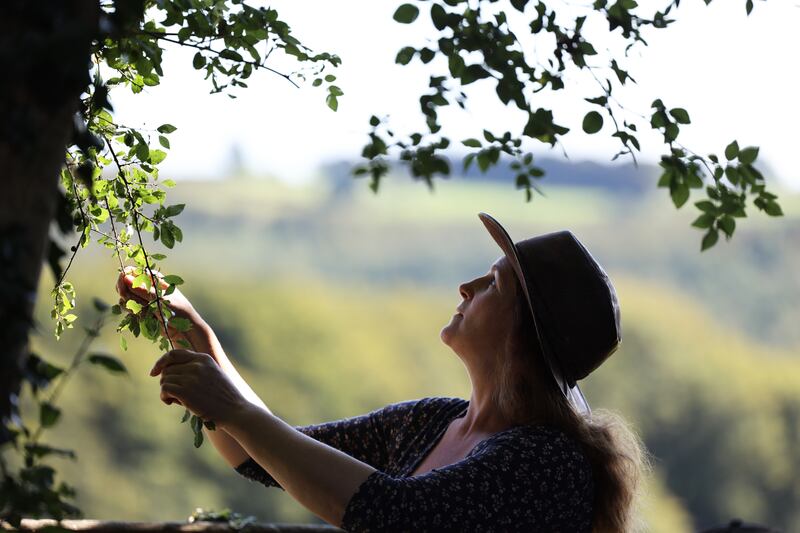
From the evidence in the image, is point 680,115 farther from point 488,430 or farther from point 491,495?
point 488,430

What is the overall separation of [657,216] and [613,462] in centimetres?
3135

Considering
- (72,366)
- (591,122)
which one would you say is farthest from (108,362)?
(591,122)

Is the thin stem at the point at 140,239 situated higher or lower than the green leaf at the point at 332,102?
lower

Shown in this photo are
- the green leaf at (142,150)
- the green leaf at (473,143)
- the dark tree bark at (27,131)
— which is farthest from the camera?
the green leaf at (142,150)

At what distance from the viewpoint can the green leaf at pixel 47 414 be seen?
1017 millimetres

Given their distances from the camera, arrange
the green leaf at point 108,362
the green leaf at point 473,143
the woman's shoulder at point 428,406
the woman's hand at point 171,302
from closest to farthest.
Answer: the green leaf at point 108,362 → the green leaf at point 473,143 → the woman's hand at point 171,302 → the woman's shoulder at point 428,406

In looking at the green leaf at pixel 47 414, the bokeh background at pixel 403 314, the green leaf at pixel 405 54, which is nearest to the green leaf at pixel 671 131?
the green leaf at pixel 405 54

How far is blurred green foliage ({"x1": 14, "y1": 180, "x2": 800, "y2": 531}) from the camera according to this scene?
72.9 ft

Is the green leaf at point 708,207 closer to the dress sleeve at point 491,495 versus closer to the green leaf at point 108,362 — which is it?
the dress sleeve at point 491,495

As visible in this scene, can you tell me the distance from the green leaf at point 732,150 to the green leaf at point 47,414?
925 millimetres

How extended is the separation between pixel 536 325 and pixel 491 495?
0.39 m

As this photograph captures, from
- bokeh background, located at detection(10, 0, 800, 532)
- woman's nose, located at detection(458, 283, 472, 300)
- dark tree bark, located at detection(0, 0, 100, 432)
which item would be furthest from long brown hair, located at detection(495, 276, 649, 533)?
bokeh background, located at detection(10, 0, 800, 532)

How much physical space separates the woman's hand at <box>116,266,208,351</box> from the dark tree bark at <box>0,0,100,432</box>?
0.72 meters

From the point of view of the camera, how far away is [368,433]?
2330mm
